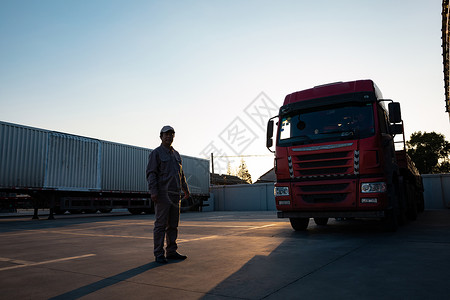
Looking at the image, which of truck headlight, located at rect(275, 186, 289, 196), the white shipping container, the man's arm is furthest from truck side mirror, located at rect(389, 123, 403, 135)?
the white shipping container

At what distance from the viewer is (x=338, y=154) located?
6219mm

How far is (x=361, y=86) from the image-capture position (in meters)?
6.91

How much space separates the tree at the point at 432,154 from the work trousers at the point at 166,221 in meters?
46.8

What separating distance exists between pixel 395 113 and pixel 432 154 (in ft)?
147

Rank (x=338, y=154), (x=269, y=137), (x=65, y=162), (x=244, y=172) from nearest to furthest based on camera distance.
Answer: (x=338, y=154) < (x=269, y=137) < (x=65, y=162) < (x=244, y=172)

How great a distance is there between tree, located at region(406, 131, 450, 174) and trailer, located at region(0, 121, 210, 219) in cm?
3898

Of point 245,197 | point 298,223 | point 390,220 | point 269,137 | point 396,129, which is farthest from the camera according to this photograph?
point 245,197

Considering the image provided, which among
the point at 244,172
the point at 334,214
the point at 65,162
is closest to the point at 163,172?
the point at 334,214

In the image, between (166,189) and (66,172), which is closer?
(166,189)

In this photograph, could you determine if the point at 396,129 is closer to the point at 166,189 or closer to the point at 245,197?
the point at 166,189

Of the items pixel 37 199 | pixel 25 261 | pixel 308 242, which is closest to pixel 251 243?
pixel 308 242

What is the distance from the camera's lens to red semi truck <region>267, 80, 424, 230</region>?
19.9 ft

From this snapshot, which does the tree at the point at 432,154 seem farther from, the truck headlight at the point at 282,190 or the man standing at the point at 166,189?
the man standing at the point at 166,189

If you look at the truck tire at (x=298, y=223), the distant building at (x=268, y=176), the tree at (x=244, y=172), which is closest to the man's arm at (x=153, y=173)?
the truck tire at (x=298, y=223)
